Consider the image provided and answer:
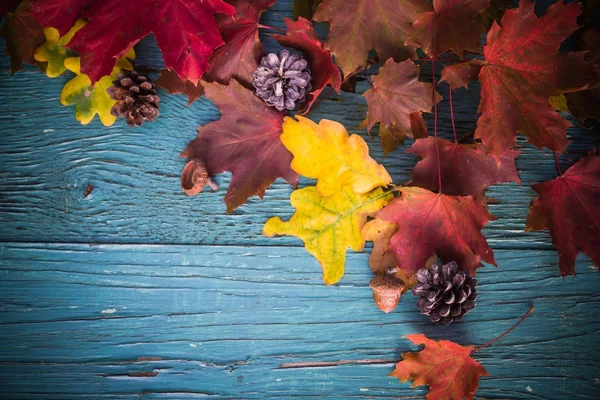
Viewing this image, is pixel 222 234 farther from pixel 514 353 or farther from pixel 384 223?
pixel 514 353

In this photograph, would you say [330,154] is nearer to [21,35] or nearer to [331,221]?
[331,221]

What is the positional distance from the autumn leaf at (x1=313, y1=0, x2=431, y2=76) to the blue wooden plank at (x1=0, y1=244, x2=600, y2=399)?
332 millimetres

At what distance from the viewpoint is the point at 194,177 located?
0.76 meters

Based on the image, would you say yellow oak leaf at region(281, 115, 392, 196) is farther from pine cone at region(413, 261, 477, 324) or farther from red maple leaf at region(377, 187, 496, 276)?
pine cone at region(413, 261, 477, 324)

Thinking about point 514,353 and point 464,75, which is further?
point 514,353

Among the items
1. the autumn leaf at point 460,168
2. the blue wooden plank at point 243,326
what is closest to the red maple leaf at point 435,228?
the autumn leaf at point 460,168

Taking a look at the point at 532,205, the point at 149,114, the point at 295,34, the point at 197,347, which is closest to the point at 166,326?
the point at 197,347

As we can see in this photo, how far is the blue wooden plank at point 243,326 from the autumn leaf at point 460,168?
0.60 feet

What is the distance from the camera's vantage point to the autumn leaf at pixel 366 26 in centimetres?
63

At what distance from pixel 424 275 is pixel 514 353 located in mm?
250

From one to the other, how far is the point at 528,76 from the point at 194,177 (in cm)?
49

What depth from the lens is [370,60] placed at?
732 millimetres

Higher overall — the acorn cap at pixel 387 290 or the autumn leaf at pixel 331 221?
the autumn leaf at pixel 331 221

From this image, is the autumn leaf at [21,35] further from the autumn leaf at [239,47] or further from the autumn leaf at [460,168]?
the autumn leaf at [460,168]
